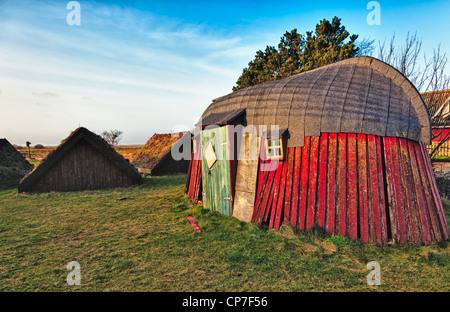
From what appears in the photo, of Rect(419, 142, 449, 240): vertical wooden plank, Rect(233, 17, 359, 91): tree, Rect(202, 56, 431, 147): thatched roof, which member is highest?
Rect(233, 17, 359, 91): tree

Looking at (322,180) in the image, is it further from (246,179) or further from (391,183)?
(246,179)

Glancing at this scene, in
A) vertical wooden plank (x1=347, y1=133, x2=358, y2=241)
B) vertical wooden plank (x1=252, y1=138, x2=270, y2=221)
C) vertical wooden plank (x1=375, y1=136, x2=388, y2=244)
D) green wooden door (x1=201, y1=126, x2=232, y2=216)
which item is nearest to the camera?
vertical wooden plank (x1=375, y1=136, x2=388, y2=244)

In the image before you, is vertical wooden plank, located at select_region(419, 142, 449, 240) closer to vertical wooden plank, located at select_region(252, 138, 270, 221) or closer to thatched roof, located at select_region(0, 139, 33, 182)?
vertical wooden plank, located at select_region(252, 138, 270, 221)

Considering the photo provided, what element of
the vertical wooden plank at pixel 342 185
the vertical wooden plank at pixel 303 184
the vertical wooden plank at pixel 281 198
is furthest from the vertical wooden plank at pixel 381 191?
the vertical wooden plank at pixel 281 198

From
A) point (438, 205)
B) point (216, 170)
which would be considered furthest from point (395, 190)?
point (216, 170)

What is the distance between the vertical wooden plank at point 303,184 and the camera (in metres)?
5.44

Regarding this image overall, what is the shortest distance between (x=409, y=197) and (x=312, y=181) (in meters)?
1.99

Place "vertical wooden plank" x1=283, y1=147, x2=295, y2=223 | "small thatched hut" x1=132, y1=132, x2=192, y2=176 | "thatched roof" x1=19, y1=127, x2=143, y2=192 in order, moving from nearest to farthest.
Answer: "vertical wooden plank" x1=283, y1=147, x2=295, y2=223 < "thatched roof" x1=19, y1=127, x2=143, y2=192 < "small thatched hut" x1=132, y1=132, x2=192, y2=176

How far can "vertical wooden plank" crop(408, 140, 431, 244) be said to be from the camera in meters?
4.95

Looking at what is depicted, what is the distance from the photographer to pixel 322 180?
5418 millimetres

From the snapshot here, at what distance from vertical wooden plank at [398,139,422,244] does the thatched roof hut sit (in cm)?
2

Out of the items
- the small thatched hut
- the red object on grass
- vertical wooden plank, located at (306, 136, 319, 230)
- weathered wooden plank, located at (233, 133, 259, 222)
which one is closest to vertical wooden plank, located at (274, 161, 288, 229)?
vertical wooden plank, located at (306, 136, 319, 230)

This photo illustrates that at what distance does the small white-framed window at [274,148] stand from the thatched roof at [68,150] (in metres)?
8.99

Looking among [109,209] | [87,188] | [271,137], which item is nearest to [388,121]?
[271,137]
